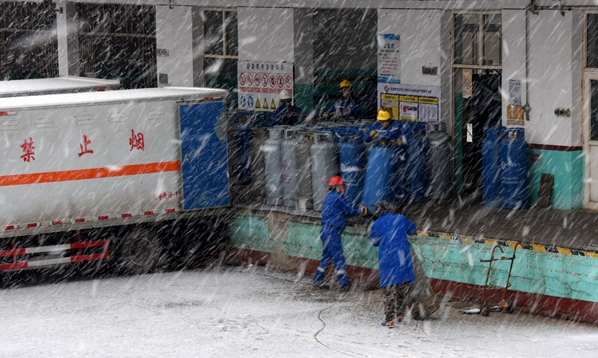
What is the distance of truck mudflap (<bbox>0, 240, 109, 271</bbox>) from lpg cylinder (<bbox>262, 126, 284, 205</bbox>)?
2703 millimetres

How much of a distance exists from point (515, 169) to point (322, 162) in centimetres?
289

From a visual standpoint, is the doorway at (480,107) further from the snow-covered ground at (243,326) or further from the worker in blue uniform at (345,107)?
the snow-covered ground at (243,326)

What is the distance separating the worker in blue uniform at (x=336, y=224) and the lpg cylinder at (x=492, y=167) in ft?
8.47

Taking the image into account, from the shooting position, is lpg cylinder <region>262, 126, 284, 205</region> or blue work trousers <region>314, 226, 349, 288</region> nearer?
blue work trousers <region>314, 226, 349, 288</region>

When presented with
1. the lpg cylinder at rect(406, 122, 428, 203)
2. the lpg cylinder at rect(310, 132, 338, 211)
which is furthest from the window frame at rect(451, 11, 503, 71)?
the lpg cylinder at rect(310, 132, 338, 211)

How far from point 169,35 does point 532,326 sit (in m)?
12.1

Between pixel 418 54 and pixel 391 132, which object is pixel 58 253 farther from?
pixel 418 54

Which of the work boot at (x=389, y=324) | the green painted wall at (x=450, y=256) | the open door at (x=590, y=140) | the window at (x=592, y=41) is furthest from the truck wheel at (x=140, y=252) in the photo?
the window at (x=592, y=41)

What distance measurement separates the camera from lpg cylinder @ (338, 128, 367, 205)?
16531mm

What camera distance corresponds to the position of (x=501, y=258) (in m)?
14.2

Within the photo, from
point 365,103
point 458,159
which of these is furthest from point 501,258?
point 365,103

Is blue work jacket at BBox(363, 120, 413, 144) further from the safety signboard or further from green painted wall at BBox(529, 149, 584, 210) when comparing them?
the safety signboard

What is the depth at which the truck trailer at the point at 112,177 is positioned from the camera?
53.1 feet

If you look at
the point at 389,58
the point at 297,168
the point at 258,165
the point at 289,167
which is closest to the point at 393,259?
the point at 297,168
